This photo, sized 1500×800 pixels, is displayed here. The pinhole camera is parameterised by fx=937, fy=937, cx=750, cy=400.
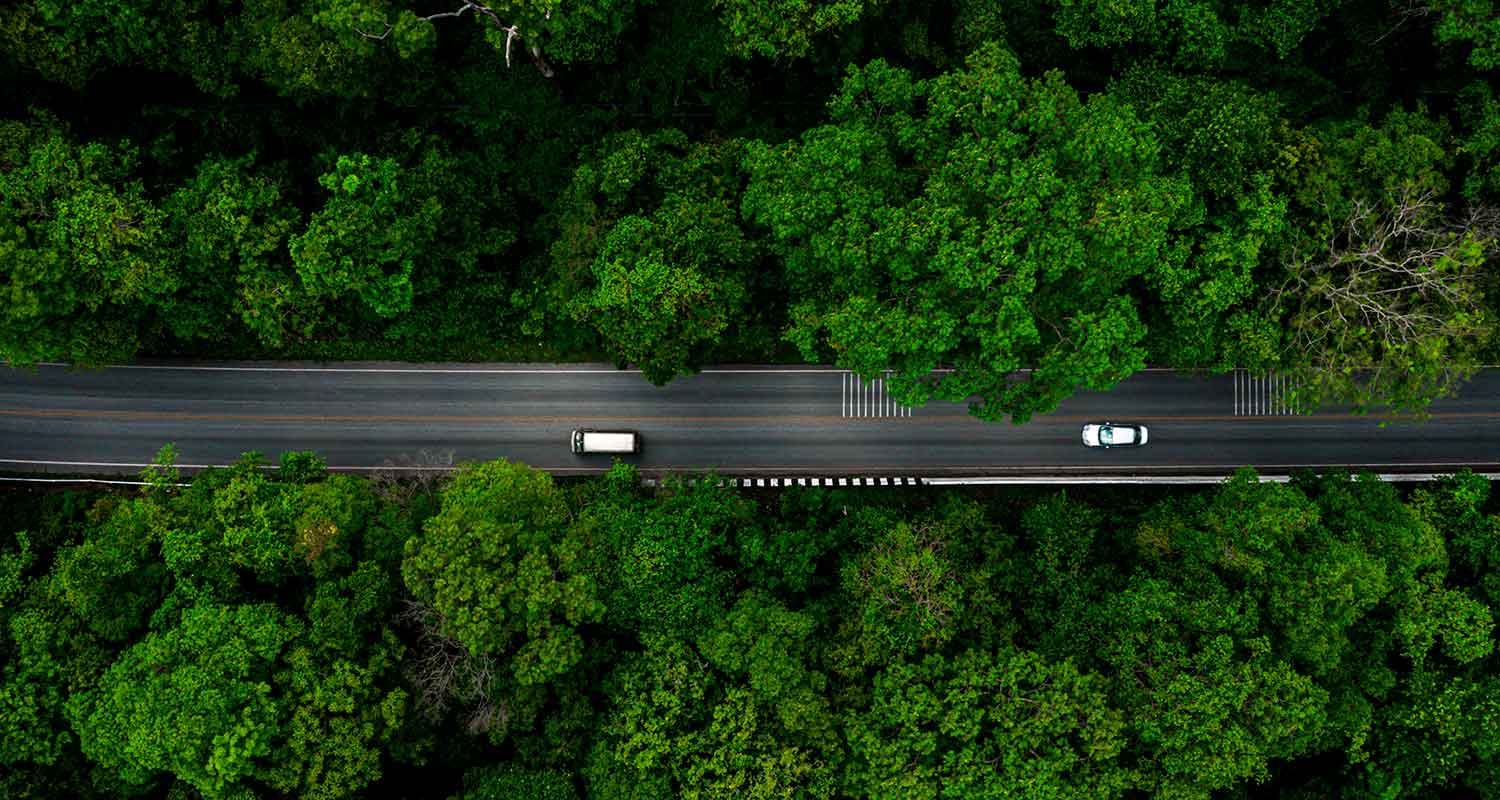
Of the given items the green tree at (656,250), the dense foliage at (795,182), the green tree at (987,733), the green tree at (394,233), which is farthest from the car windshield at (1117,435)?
the green tree at (394,233)

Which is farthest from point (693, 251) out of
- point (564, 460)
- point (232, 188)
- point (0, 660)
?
point (0, 660)

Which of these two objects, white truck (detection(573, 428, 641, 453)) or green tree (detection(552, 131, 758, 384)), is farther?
white truck (detection(573, 428, 641, 453))

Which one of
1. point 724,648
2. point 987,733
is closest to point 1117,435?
point 987,733

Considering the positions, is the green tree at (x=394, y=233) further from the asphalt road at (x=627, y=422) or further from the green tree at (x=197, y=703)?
the green tree at (x=197, y=703)

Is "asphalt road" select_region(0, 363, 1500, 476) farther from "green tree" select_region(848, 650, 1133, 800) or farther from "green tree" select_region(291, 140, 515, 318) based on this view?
"green tree" select_region(848, 650, 1133, 800)

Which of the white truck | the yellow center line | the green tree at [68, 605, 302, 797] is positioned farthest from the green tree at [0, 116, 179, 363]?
the white truck
